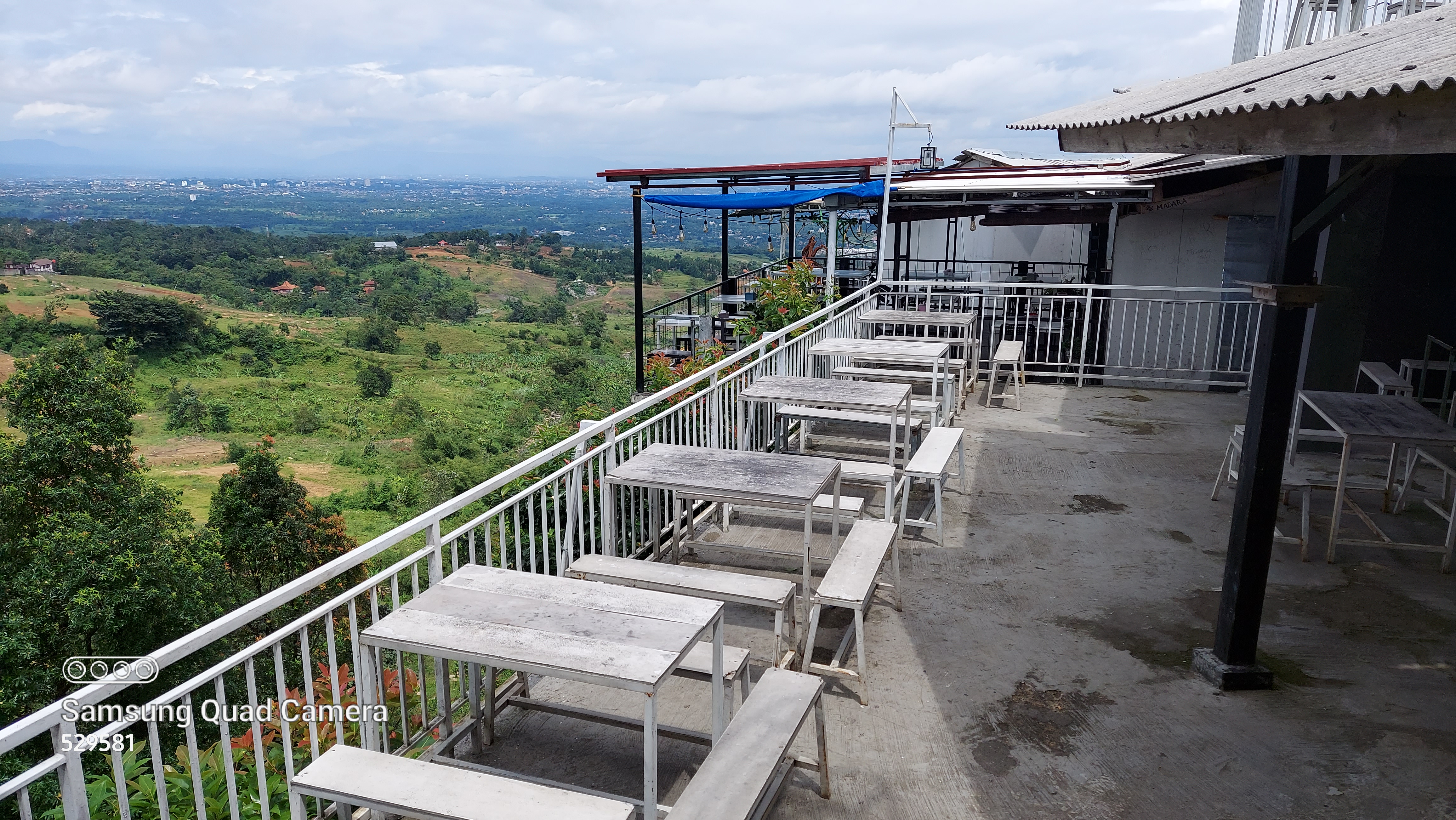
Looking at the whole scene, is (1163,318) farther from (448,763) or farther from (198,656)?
(198,656)

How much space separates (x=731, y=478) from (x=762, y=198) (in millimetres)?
10179

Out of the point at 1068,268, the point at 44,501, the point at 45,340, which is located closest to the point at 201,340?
the point at 45,340

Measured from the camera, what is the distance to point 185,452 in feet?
189

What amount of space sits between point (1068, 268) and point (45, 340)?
241 ft

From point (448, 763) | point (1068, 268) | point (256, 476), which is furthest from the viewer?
point (256, 476)

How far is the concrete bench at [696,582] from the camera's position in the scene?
3988mm

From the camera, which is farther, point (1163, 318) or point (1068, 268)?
point (1068, 268)

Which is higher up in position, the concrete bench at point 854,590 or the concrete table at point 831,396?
the concrete table at point 831,396

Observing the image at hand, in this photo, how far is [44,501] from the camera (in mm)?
19906

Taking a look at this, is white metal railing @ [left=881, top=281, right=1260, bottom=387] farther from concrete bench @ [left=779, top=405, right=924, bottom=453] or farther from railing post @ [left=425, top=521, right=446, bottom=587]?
railing post @ [left=425, top=521, right=446, bottom=587]

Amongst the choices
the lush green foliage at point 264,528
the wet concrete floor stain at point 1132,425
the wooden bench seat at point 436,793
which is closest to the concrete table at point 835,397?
the wet concrete floor stain at point 1132,425

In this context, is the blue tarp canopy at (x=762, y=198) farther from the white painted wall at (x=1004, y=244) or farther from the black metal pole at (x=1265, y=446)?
the black metal pole at (x=1265, y=446)

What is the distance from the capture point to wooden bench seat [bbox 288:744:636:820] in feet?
7.59

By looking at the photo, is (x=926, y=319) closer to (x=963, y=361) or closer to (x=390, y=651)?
(x=963, y=361)
